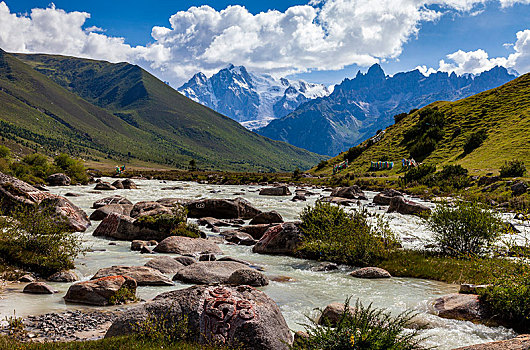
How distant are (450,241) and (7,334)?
20.2 meters

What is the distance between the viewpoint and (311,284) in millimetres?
15914

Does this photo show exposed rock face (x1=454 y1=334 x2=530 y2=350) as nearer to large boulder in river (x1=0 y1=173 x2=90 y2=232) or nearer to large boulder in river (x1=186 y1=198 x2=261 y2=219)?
large boulder in river (x1=0 y1=173 x2=90 y2=232)

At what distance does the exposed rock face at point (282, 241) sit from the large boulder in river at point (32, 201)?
526 inches

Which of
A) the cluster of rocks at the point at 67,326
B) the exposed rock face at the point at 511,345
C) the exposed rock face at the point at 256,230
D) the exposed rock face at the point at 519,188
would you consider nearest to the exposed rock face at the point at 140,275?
the cluster of rocks at the point at 67,326

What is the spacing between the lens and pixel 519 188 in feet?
146

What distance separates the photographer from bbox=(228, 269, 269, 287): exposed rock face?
47.4 feet

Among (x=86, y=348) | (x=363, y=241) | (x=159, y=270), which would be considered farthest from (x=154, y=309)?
(x=363, y=241)

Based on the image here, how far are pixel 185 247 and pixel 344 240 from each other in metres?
9.71

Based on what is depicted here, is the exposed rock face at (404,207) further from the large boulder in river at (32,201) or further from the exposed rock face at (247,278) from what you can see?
the large boulder in river at (32,201)

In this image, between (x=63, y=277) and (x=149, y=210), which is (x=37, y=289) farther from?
(x=149, y=210)

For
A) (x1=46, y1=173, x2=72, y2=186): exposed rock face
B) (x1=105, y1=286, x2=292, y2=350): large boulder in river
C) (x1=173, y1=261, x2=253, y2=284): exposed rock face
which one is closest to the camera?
(x1=105, y1=286, x2=292, y2=350): large boulder in river

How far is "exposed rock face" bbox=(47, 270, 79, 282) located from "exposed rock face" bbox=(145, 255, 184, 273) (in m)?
3.22

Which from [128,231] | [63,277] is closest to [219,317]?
[63,277]

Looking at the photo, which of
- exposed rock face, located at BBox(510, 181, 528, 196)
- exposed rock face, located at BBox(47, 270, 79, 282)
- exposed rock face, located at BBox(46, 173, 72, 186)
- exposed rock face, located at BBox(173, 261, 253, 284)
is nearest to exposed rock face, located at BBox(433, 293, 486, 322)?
exposed rock face, located at BBox(173, 261, 253, 284)
